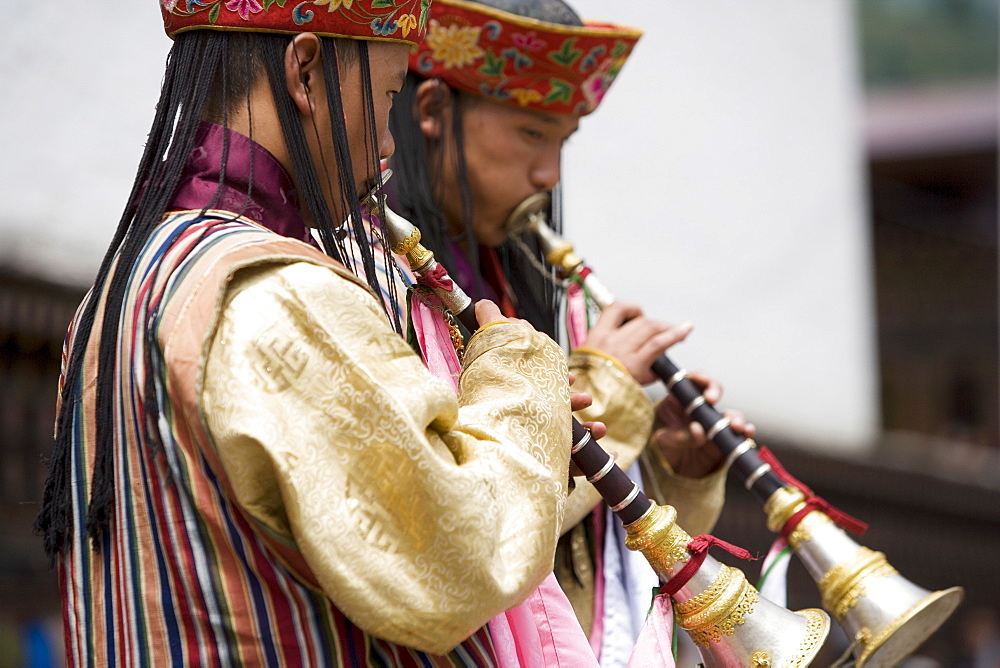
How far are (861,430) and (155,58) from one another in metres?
4.92

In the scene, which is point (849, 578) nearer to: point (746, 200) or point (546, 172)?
point (546, 172)

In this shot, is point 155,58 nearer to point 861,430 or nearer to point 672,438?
point 672,438

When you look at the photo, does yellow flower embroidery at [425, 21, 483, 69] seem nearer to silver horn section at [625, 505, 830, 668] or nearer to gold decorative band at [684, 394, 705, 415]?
gold decorative band at [684, 394, 705, 415]

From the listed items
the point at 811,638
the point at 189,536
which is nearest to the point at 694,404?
the point at 811,638

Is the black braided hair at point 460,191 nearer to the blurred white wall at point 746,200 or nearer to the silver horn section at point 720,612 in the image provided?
the silver horn section at point 720,612

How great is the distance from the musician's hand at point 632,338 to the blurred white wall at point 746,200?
2.94m

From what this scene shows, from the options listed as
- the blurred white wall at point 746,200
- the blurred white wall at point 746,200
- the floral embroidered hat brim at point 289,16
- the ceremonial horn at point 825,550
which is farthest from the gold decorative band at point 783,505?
the blurred white wall at point 746,200

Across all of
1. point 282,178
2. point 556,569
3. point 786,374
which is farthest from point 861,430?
point 282,178

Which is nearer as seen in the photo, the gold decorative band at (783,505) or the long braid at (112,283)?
the long braid at (112,283)

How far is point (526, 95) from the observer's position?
2.49m

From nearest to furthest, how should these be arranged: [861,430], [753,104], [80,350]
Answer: [80,350]
[753,104]
[861,430]

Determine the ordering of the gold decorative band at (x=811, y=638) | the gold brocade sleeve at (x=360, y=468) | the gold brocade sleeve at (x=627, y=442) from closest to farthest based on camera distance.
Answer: the gold brocade sleeve at (x=360, y=468) → the gold decorative band at (x=811, y=638) → the gold brocade sleeve at (x=627, y=442)

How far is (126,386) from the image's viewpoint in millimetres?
1365

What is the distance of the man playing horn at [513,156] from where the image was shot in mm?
2443
